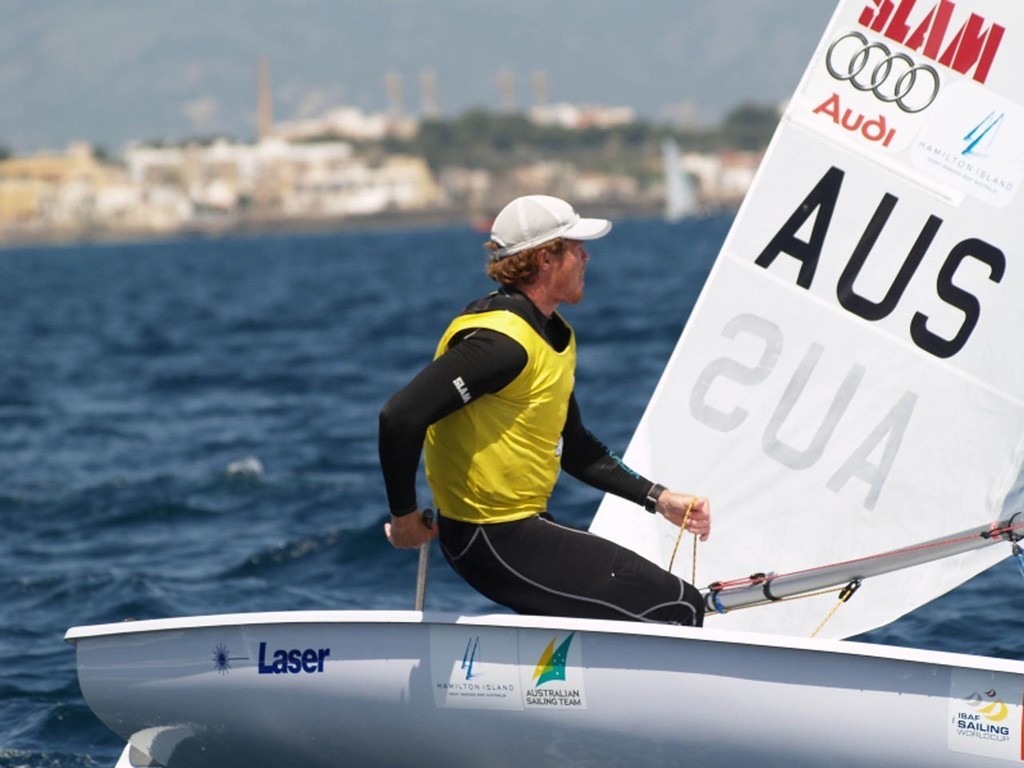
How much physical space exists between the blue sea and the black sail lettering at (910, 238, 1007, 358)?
1.33 metres

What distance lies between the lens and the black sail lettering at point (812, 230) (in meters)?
3.75

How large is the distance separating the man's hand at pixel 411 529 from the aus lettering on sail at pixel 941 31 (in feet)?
4.95

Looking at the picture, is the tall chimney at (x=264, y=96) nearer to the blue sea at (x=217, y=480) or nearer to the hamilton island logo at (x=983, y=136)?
the blue sea at (x=217, y=480)

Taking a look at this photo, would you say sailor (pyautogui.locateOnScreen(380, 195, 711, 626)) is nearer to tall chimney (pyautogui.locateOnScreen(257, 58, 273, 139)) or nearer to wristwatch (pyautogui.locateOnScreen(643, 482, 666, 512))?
wristwatch (pyautogui.locateOnScreen(643, 482, 666, 512))

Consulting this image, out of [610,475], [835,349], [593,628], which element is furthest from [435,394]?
[835,349]

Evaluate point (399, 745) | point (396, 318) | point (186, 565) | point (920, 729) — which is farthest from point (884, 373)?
point (396, 318)

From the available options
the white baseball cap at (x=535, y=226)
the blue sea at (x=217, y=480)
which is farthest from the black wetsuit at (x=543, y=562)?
the blue sea at (x=217, y=480)

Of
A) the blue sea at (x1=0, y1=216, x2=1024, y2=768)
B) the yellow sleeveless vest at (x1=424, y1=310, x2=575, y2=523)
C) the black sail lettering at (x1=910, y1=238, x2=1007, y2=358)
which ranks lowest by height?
the blue sea at (x1=0, y1=216, x2=1024, y2=768)

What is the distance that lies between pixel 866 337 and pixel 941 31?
681 mm

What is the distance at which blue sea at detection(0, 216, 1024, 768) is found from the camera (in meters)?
5.05

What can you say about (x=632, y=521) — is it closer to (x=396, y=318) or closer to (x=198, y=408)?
(x=198, y=408)

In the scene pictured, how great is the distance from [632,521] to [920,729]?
1.06m

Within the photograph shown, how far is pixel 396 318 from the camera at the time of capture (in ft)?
63.1

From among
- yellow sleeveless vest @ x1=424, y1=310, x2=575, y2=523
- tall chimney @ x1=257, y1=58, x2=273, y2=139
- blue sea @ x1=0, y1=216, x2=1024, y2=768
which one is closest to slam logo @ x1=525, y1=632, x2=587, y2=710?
yellow sleeveless vest @ x1=424, y1=310, x2=575, y2=523
